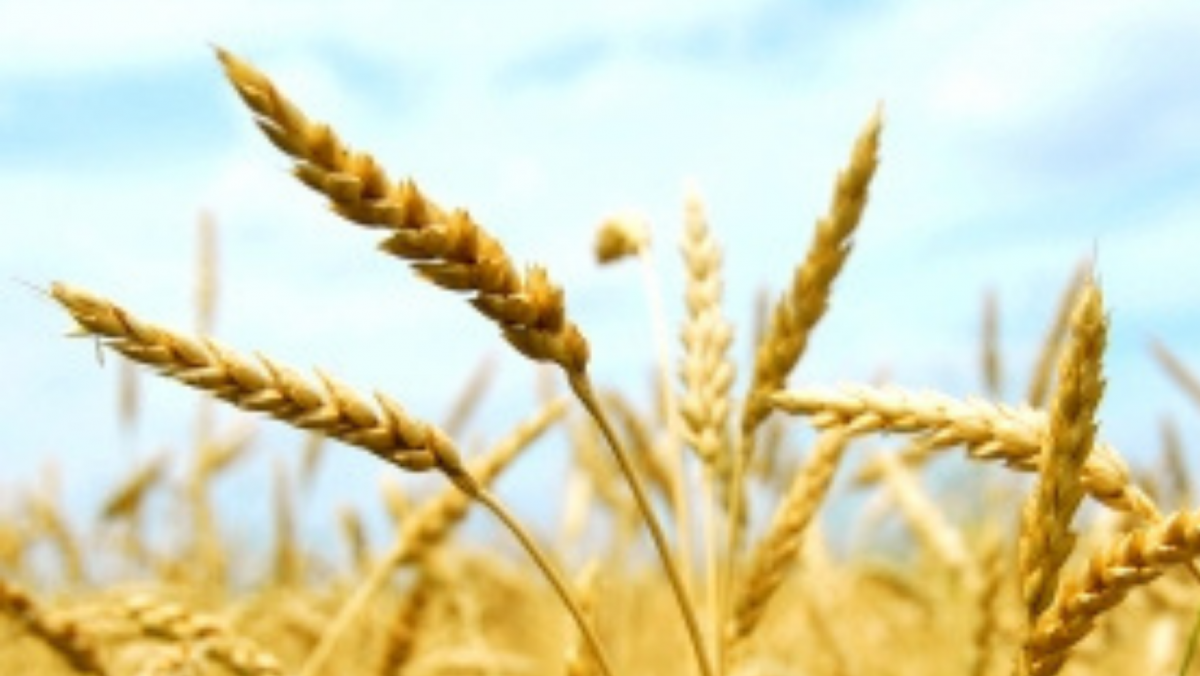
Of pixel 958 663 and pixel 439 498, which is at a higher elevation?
pixel 439 498

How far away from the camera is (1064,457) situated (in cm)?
93

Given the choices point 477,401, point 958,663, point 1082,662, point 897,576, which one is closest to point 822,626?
point 958,663

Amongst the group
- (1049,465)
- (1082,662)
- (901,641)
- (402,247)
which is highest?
(402,247)

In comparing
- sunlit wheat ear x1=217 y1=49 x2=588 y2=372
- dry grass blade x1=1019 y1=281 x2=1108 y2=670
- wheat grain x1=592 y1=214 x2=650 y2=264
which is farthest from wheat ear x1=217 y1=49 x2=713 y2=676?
wheat grain x1=592 y1=214 x2=650 y2=264

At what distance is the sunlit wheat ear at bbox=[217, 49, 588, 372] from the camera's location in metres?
0.86

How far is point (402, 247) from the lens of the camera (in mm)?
913

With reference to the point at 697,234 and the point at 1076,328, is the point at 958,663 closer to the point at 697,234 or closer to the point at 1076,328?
the point at 697,234

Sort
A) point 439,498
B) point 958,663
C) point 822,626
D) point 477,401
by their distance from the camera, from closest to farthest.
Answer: point 439,498, point 822,626, point 958,663, point 477,401

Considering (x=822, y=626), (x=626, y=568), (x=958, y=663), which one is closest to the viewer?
(x=822, y=626)

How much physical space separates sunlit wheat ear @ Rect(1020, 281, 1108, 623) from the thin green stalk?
161mm

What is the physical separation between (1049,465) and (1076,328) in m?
0.07

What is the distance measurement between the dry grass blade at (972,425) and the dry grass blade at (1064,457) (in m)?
0.12

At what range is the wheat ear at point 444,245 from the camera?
0.86m

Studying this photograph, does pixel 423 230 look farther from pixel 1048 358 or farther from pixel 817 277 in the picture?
pixel 1048 358
